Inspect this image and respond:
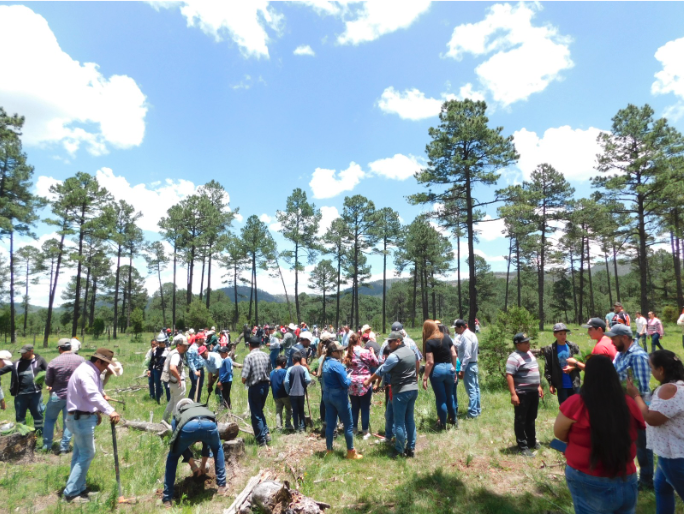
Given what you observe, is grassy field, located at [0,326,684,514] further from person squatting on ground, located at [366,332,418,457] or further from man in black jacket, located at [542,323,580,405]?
man in black jacket, located at [542,323,580,405]

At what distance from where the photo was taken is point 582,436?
244cm

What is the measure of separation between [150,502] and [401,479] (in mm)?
3349

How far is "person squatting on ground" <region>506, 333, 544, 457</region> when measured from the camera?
5.30 m

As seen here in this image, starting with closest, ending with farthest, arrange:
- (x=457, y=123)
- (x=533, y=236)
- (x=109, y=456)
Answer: (x=109, y=456) < (x=457, y=123) < (x=533, y=236)

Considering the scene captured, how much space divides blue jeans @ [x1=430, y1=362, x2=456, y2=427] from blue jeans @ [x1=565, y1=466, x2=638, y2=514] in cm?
387

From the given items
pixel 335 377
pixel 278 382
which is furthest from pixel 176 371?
pixel 335 377

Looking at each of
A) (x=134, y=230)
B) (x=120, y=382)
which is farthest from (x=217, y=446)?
(x=134, y=230)

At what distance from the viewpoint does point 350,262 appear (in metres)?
34.7

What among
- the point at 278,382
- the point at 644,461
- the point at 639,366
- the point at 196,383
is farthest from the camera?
the point at 196,383

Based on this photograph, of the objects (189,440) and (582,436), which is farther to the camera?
(189,440)

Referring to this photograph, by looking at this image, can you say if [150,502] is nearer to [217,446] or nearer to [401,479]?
[217,446]

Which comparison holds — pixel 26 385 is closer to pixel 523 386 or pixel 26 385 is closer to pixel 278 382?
pixel 278 382

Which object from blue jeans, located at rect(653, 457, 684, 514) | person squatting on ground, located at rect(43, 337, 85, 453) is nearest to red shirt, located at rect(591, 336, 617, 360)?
blue jeans, located at rect(653, 457, 684, 514)

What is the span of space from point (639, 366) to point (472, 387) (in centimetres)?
384
